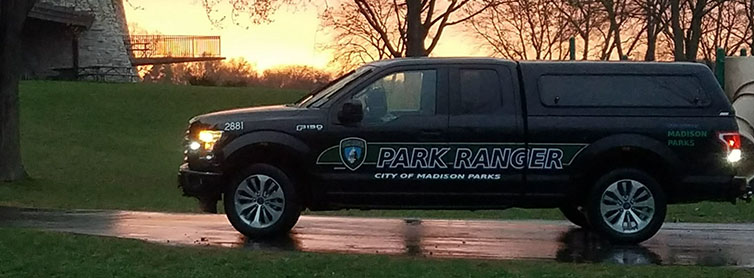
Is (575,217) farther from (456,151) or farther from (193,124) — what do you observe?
(193,124)

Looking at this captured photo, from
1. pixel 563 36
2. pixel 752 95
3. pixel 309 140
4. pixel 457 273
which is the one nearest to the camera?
pixel 457 273

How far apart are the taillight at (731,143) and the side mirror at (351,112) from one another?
12.2 ft

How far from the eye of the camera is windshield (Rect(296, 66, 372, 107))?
11.7 m

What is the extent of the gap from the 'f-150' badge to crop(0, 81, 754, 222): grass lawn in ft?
17.0

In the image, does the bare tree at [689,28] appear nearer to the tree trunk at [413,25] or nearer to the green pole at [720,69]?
the tree trunk at [413,25]

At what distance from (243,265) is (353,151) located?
2.33 metres

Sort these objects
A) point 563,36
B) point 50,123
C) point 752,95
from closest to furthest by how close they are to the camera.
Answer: point 752,95 < point 50,123 < point 563,36

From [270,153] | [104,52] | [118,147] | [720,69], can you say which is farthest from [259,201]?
[104,52]

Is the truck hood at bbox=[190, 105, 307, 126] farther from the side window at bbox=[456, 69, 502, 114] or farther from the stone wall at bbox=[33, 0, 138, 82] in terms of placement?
the stone wall at bbox=[33, 0, 138, 82]

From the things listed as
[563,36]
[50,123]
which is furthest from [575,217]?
[563,36]

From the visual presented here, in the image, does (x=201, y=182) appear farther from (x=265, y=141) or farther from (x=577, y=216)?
(x=577, y=216)

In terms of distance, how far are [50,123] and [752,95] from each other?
23.0 meters

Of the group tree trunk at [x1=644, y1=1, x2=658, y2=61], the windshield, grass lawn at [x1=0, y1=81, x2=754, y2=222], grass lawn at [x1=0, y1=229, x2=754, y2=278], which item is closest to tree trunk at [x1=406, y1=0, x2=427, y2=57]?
tree trunk at [x1=644, y1=1, x2=658, y2=61]

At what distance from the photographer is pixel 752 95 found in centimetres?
1977
